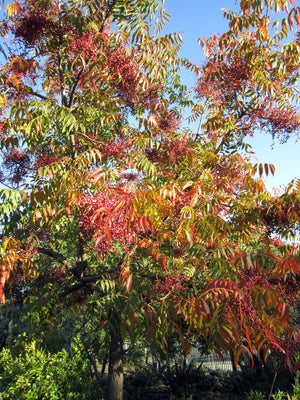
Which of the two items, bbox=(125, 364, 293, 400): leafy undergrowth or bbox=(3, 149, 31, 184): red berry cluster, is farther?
bbox=(125, 364, 293, 400): leafy undergrowth

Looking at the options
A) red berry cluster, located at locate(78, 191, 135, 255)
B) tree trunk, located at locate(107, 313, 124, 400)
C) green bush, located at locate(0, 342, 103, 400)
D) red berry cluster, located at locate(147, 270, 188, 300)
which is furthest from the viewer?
tree trunk, located at locate(107, 313, 124, 400)

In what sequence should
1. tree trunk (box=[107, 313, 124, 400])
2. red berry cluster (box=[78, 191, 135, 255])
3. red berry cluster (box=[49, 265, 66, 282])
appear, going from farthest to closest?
tree trunk (box=[107, 313, 124, 400])
red berry cluster (box=[49, 265, 66, 282])
red berry cluster (box=[78, 191, 135, 255])

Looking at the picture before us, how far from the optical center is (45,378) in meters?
4.74

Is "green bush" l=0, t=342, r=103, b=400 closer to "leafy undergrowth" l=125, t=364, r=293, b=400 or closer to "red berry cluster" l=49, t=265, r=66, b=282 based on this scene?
"red berry cluster" l=49, t=265, r=66, b=282

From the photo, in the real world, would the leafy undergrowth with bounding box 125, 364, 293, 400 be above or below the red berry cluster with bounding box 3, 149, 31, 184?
below

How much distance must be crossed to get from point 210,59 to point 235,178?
1871 millimetres

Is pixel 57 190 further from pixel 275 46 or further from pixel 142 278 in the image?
pixel 275 46

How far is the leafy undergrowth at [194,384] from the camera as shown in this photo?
7660mm

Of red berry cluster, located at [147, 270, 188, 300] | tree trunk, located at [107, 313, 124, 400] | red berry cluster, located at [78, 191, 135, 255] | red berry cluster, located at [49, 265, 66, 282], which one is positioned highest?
red berry cluster, located at [78, 191, 135, 255]

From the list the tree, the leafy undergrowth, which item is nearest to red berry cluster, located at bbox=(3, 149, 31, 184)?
the tree

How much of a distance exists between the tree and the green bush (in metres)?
0.63

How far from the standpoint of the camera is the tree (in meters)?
3.06

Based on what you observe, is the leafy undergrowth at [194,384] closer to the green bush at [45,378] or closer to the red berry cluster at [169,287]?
the green bush at [45,378]

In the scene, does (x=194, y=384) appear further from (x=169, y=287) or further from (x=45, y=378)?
(x=169, y=287)
